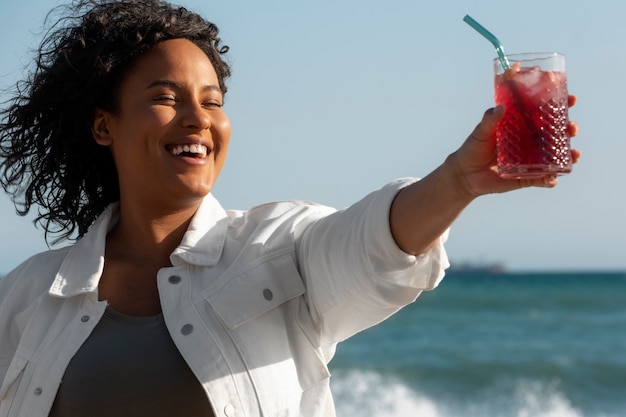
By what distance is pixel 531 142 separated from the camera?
2.11m

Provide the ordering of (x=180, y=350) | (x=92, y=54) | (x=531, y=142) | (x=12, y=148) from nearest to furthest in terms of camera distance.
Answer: (x=531, y=142), (x=180, y=350), (x=92, y=54), (x=12, y=148)

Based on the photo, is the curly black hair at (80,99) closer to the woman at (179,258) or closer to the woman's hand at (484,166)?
the woman at (179,258)

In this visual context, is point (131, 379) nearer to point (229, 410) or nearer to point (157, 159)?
point (229, 410)

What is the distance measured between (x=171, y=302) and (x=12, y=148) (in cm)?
84

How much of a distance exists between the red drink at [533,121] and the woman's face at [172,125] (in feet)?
2.59

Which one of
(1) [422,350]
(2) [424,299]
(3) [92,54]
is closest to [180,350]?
(3) [92,54]

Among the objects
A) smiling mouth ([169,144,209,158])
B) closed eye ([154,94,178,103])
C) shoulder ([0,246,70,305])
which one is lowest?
shoulder ([0,246,70,305])

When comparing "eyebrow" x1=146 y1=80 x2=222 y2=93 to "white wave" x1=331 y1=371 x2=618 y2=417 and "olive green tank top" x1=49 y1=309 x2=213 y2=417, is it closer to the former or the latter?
"olive green tank top" x1=49 y1=309 x2=213 y2=417

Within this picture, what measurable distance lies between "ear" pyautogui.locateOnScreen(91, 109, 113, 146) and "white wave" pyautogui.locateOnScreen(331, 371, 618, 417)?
7.98 m

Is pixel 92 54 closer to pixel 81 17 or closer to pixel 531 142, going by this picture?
pixel 81 17

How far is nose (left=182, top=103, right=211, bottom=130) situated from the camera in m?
A: 2.63

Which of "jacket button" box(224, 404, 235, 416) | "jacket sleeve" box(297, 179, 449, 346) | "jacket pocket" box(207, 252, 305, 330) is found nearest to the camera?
"jacket sleeve" box(297, 179, 449, 346)

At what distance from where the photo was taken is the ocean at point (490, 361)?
37.4ft

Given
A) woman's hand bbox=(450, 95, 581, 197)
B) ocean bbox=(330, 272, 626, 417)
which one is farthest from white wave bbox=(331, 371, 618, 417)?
woman's hand bbox=(450, 95, 581, 197)
